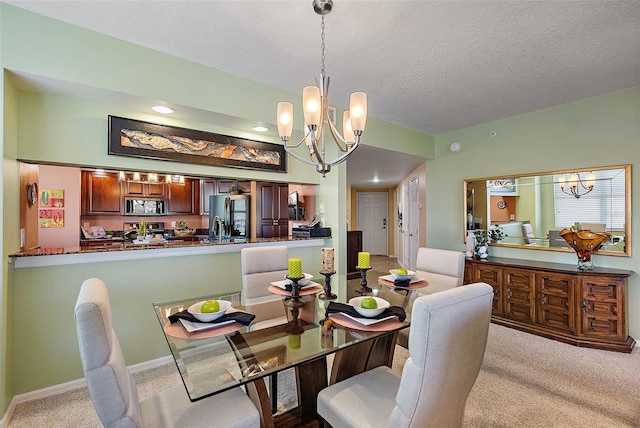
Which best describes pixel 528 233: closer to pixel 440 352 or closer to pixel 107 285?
pixel 440 352

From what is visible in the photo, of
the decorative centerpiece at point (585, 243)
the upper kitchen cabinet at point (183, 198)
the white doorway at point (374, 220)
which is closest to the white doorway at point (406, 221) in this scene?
the white doorway at point (374, 220)

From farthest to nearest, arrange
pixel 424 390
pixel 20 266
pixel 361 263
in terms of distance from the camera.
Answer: pixel 361 263
pixel 20 266
pixel 424 390

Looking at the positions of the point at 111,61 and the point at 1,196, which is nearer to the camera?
the point at 1,196

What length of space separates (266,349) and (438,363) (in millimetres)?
696

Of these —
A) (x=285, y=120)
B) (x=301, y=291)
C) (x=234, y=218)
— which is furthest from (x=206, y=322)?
(x=234, y=218)

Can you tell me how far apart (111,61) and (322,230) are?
2.39m

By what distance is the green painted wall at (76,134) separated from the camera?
182 centimetres

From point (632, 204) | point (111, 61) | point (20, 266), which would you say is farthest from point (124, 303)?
point (632, 204)

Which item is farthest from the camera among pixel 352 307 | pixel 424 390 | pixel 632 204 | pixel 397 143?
pixel 397 143

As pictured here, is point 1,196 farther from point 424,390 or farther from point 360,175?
point 360,175

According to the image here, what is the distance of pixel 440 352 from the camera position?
0.95 meters

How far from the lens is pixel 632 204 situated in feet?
9.38

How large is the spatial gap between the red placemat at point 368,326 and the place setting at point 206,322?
44 centimetres

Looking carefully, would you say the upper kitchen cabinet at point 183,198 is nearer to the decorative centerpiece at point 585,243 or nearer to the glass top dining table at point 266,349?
the glass top dining table at point 266,349
